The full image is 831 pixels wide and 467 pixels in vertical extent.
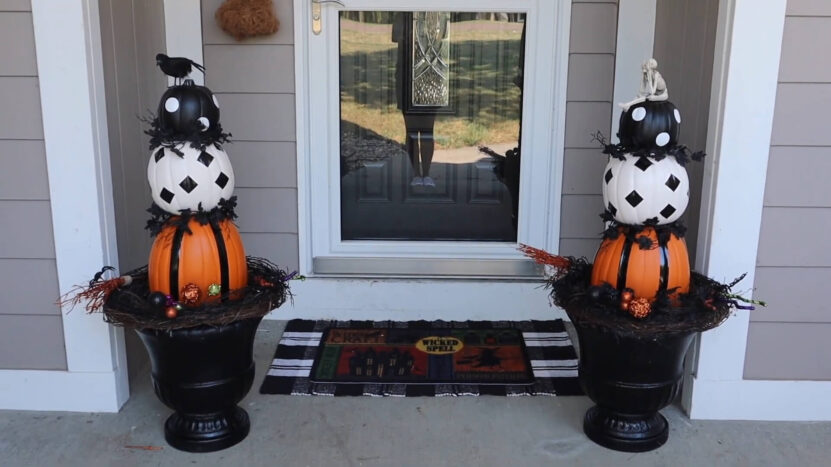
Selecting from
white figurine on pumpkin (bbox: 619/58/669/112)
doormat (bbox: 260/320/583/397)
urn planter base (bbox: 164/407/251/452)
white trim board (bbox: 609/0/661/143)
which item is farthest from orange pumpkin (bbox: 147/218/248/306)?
white trim board (bbox: 609/0/661/143)

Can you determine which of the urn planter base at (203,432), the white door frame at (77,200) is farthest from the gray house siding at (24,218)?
the urn planter base at (203,432)

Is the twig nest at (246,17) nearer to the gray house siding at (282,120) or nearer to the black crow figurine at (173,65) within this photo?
the gray house siding at (282,120)

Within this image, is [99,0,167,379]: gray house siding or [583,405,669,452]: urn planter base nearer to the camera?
[583,405,669,452]: urn planter base

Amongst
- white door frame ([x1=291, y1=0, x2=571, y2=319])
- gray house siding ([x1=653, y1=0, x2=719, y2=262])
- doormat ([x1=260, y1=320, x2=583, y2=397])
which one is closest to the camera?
gray house siding ([x1=653, y1=0, x2=719, y2=262])

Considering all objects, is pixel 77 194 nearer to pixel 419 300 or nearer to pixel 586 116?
pixel 419 300

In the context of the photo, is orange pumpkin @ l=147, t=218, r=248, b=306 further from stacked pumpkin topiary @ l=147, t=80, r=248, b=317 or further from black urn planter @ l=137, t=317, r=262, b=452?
black urn planter @ l=137, t=317, r=262, b=452

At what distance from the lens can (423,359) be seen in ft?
8.70

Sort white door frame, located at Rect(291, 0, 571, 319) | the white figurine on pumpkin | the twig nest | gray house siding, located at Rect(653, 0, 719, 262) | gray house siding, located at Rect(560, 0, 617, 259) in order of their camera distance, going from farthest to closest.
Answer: white door frame, located at Rect(291, 0, 571, 319) < gray house siding, located at Rect(560, 0, 617, 259) < the twig nest < gray house siding, located at Rect(653, 0, 719, 262) < the white figurine on pumpkin

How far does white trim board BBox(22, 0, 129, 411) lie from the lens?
205 centimetres

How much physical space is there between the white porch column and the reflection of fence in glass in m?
1.16

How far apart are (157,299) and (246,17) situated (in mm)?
1289

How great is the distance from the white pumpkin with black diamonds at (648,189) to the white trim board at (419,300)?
1.08 metres

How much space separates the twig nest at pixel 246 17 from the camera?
266 cm

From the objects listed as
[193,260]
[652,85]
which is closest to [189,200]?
[193,260]
